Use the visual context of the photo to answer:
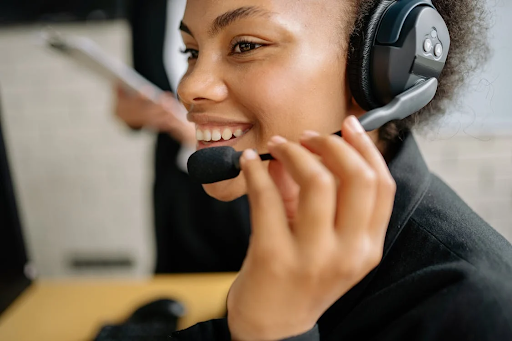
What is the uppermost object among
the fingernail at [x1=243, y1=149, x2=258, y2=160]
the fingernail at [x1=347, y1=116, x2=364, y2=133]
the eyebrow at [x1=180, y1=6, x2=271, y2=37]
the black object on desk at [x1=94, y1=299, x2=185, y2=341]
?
the eyebrow at [x1=180, y1=6, x2=271, y2=37]

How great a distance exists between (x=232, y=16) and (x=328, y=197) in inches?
14.6

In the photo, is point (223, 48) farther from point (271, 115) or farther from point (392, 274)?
point (392, 274)

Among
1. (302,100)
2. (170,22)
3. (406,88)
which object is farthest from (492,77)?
(170,22)

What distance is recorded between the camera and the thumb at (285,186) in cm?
58

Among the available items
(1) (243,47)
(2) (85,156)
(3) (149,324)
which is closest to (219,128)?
(1) (243,47)

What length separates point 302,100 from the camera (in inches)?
26.2

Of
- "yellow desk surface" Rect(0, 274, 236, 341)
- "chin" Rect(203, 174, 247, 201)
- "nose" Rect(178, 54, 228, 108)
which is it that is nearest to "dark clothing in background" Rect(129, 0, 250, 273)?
"yellow desk surface" Rect(0, 274, 236, 341)

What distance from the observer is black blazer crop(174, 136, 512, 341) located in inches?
18.9

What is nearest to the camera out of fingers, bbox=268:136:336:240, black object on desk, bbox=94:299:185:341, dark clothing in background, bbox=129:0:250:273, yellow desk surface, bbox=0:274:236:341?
fingers, bbox=268:136:336:240

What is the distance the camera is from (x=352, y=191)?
1.37 feet

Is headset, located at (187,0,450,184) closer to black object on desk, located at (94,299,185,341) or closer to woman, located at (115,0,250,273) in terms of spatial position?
black object on desk, located at (94,299,185,341)

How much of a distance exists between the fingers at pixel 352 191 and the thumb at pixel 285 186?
0.15 m

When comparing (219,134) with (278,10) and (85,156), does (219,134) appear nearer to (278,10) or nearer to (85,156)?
(278,10)

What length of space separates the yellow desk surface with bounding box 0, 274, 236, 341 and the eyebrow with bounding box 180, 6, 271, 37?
0.71m
